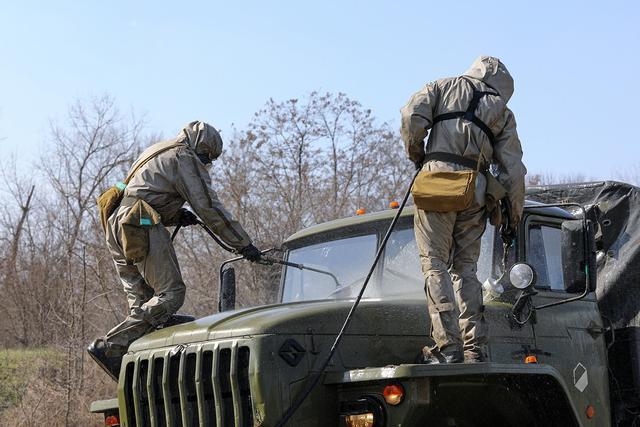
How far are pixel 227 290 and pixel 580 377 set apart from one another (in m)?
2.58

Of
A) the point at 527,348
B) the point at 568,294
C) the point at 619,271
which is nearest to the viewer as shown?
the point at 527,348

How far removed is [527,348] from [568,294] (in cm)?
62

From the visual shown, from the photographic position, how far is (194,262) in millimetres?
15844

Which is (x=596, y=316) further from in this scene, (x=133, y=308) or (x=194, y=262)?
(x=194, y=262)

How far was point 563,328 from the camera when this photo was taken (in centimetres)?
571

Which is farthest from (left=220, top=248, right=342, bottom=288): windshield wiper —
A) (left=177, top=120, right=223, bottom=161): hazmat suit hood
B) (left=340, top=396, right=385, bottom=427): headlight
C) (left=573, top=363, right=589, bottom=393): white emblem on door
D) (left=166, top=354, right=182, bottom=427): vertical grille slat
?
(left=340, top=396, right=385, bottom=427): headlight

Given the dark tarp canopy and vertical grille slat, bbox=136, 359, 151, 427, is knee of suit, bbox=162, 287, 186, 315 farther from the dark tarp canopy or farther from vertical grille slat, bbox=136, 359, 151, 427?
the dark tarp canopy

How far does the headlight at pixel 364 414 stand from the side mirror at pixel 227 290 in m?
2.48

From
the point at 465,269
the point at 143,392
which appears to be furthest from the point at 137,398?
the point at 465,269

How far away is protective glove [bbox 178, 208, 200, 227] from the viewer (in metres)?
6.38

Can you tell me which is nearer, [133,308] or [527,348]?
[527,348]

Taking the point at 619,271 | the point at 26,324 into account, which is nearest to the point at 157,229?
the point at 619,271

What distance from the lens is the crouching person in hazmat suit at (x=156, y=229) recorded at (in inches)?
233

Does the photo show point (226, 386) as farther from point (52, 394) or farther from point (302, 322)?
point (52, 394)
